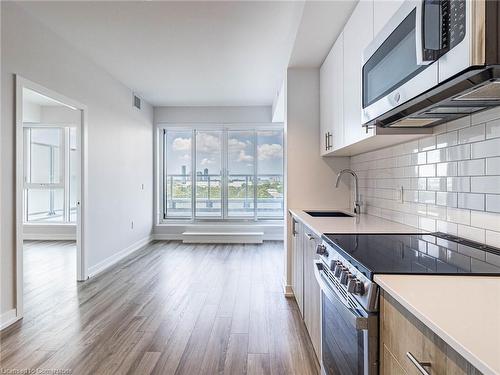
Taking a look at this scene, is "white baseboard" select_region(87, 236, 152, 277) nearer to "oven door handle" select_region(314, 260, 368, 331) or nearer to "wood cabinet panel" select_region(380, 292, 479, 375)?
"oven door handle" select_region(314, 260, 368, 331)

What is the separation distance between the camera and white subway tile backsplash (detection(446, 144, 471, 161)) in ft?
4.84

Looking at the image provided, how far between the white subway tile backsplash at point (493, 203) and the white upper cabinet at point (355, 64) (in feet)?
2.15

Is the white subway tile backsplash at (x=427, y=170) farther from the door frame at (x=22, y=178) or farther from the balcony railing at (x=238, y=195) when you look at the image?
the balcony railing at (x=238, y=195)

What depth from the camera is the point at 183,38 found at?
10.8 feet

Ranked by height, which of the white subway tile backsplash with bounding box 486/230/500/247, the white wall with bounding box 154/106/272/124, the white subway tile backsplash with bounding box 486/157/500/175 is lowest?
the white subway tile backsplash with bounding box 486/230/500/247

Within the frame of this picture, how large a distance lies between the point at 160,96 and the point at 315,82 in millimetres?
3340

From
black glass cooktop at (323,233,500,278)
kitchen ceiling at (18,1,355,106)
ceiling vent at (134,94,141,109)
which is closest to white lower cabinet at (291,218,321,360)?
black glass cooktop at (323,233,500,278)

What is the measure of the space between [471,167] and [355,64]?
1024 mm

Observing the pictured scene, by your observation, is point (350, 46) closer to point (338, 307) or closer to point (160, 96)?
point (338, 307)

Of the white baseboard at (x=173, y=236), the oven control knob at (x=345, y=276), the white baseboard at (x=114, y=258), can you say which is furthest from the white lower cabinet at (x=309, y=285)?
the white baseboard at (x=173, y=236)

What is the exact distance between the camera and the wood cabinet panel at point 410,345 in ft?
2.10

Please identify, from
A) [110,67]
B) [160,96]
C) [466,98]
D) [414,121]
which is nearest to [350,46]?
[414,121]

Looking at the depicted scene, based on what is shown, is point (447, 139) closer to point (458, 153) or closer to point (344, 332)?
point (458, 153)

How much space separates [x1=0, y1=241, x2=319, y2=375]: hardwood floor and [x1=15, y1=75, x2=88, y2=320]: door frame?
27cm
